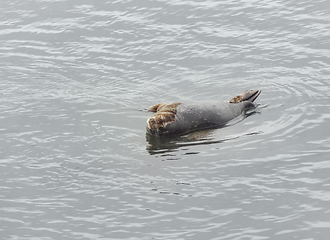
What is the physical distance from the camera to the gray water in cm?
734

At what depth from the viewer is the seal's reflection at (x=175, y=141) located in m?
9.39

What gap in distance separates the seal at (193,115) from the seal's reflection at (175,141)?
0.12 meters

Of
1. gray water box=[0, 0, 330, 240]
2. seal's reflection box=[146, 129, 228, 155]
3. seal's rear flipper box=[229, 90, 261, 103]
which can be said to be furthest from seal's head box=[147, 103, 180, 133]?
seal's rear flipper box=[229, 90, 261, 103]

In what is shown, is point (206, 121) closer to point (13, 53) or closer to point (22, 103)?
point (22, 103)

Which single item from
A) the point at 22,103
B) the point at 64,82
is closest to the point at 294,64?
the point at 64,82

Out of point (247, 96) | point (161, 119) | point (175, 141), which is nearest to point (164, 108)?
point (161, 119)

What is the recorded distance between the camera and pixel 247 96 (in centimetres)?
1084

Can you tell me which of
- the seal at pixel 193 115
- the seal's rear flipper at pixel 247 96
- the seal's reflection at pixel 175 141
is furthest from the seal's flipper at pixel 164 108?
the seal's rear flipper at pixel 247 96

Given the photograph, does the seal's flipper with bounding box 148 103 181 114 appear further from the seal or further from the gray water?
the gray water

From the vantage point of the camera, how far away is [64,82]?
40.1 feet

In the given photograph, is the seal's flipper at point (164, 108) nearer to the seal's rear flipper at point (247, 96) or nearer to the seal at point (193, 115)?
the seal at point (193, 115)

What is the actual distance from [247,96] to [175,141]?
2.02m

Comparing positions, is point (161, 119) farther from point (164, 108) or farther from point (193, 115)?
point (193, 115)

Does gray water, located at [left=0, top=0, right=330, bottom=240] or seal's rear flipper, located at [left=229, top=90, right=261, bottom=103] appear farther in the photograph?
seal's rear flipper, located at [left=229, top=90, right=261, bottom=103]
